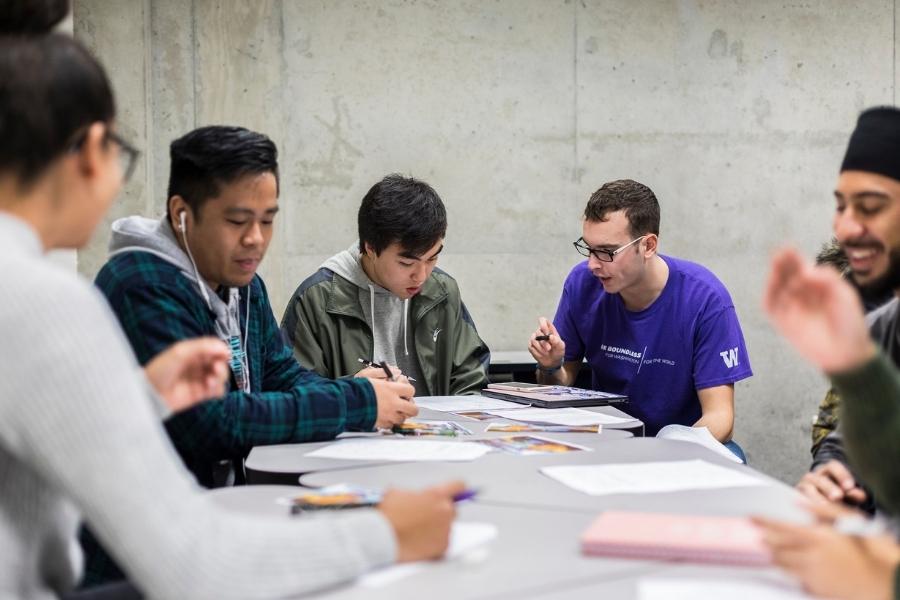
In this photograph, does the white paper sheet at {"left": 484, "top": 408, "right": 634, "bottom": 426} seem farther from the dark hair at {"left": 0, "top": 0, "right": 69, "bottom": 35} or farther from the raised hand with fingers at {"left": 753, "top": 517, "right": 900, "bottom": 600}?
the dark hair at {"left": 0, "top": 0, "right": 69, "bottom": 35}

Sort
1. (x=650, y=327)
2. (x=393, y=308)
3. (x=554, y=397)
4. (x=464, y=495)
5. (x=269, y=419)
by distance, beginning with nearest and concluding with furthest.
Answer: (x=464, y=495), (x=269, y=419), (x=554, y=397), (x=650, y=327), (x=393, y=308)

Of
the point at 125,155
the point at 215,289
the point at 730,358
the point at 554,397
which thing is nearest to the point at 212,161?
the point at 215,289

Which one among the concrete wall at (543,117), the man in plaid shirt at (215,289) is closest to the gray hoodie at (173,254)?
the man in plaid shirt at (215,289)

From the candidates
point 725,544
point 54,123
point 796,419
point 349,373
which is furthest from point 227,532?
point 796,419

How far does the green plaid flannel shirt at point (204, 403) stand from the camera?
199cm

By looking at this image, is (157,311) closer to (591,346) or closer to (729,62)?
(591,346)

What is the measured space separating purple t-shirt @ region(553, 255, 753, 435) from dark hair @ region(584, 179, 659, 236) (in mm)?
184

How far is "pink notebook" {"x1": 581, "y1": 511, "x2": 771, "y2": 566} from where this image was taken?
1162mm

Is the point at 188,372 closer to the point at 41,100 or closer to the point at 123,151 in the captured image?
the point at 123,151

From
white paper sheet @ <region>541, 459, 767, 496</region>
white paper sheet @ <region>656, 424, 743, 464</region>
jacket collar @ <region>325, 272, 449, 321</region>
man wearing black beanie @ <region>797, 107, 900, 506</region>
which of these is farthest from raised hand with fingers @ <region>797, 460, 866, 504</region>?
jacket collar @ <region>325, 272, 449, 321</region>

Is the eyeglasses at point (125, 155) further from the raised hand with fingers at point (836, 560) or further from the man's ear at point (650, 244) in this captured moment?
the man's ear at point (650, 244)

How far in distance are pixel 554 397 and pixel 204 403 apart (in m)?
1.27

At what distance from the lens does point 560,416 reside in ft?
8.54

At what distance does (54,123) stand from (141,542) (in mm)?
484
